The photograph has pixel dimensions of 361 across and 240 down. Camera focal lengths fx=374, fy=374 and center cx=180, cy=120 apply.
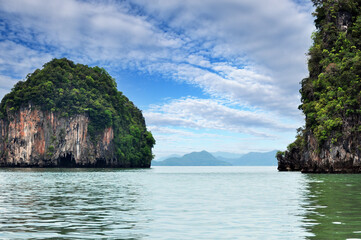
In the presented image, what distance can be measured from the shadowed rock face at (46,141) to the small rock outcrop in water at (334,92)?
66.0m

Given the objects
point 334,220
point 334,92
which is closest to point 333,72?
point 334,92

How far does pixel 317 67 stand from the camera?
69.0m

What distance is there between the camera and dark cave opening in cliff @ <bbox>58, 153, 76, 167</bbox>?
11106 cm

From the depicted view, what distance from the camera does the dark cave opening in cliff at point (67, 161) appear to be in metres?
111

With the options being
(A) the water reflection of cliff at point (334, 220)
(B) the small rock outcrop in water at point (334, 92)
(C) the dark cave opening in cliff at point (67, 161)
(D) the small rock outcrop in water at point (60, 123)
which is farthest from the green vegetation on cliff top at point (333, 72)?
(C) the dark cave opening in cliff at point (67, 161)

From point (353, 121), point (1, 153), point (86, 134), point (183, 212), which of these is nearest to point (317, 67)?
point (353, 121)

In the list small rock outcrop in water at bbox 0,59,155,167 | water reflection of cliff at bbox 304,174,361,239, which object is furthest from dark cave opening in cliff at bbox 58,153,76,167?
water reflection of cliff at bbox 304,174,361,239

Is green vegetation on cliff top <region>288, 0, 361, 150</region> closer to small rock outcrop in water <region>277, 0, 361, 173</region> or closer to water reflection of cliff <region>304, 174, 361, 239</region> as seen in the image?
small rock outcrop in water <region>277, 0, 361, 173</region>

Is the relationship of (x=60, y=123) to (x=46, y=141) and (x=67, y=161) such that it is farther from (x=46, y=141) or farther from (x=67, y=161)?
(x=67, y=161)

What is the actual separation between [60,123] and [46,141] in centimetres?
667

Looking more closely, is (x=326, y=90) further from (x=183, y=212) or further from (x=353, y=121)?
(x=183, y=212)

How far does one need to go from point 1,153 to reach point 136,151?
44161 mm

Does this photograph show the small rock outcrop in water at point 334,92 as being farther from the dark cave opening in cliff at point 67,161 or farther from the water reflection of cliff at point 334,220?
the dark cave opening in cliff at point 67,161

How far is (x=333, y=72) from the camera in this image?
2424 inches
